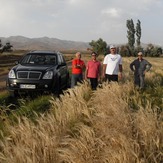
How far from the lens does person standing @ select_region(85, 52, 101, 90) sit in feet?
40.7

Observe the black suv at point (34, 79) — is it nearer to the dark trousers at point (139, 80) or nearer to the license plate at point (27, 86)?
the license plate at point (27, 86)

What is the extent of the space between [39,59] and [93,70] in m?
2.87

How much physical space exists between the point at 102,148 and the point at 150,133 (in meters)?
0.88

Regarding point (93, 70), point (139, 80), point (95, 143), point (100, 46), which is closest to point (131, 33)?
point (100, 46)

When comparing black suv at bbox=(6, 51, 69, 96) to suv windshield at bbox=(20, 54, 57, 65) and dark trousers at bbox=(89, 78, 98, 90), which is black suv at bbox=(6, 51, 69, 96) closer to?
suv windshield at bbox=(20, 54, 57, 65)

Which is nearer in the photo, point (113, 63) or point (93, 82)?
point (113, 63)

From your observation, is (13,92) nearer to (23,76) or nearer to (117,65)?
(23,76)

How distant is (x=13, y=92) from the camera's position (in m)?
13.1

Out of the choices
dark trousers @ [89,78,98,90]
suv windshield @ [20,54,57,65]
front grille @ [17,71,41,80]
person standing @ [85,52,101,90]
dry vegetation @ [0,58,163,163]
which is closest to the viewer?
dry vegetation @ [0,58,163,163]

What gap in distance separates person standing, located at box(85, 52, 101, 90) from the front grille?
5.72ft

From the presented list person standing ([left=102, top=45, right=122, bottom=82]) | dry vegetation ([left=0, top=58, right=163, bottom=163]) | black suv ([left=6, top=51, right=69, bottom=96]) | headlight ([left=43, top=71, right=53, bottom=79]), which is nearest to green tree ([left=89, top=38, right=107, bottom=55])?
black suv ([left=6, top=51, right=69, bottom=96])

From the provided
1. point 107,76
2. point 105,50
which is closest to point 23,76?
point 107,76

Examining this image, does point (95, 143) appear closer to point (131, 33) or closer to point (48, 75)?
point (48, 75)

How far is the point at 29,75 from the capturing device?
13.0 metres
